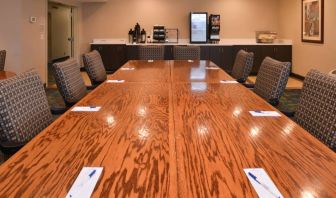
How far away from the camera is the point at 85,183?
1012mm

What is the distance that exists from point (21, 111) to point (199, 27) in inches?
285

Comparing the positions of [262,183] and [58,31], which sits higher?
[58,31]

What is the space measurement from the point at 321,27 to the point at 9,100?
641 cm

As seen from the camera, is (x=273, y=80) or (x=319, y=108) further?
(x=273, y=80)

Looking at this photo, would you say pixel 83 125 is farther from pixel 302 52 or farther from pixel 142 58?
pixel 302 52

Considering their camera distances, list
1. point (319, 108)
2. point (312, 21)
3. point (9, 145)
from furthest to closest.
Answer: point (312, 21)
point (319, 108)
point (9, 145)

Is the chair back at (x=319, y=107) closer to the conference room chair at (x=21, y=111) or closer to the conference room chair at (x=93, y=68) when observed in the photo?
the conference room chair at (x=21, y=111)

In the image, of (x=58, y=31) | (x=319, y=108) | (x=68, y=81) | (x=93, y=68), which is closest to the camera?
(x=319, y=108)

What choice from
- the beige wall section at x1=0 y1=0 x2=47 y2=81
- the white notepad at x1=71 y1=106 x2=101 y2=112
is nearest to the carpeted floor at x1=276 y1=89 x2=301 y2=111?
the white notepad at x1=71 y1=106 x2=101 y2=112

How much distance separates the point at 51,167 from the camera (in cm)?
114

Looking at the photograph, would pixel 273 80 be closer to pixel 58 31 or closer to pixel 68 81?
pixel 68 81

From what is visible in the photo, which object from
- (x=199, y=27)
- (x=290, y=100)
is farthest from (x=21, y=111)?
(x=199, y=27)

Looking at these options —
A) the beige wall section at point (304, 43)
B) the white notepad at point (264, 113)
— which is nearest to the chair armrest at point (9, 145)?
the white notepad at point (264, 113)

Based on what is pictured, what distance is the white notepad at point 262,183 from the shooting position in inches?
37.6
